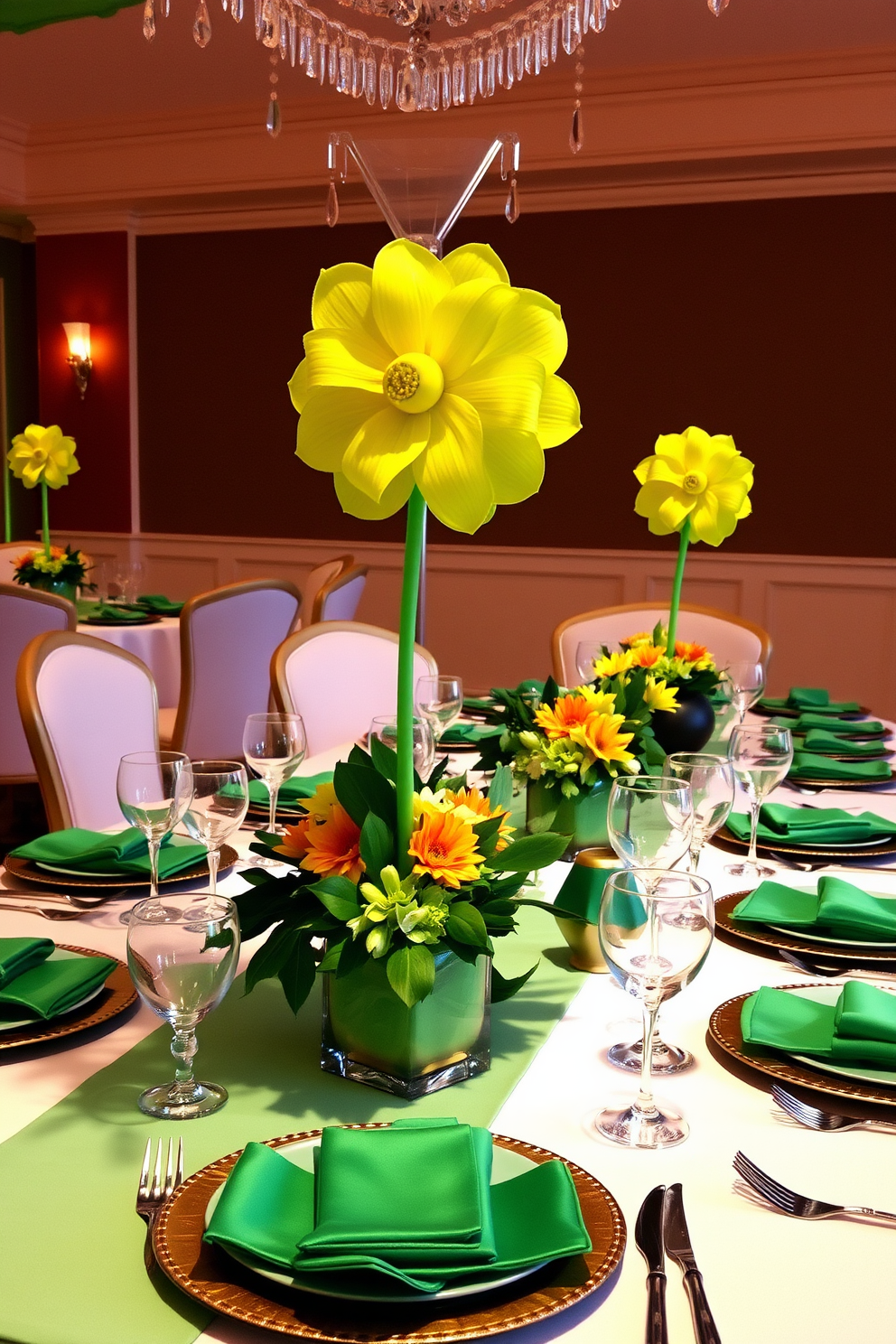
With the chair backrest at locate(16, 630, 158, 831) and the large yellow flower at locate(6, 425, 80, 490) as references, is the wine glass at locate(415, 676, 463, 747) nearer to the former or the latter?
the chair backrest at locate(16, 630, 158, 831)

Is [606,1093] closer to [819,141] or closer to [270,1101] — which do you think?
[270,1101]

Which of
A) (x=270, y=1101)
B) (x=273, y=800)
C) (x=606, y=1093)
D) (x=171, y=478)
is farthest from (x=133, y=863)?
(x=171, y=478)

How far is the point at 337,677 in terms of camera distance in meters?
2.83

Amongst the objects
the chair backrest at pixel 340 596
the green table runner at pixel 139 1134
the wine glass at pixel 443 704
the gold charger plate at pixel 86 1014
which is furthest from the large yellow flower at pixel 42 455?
the green table runner at pixel 139 1134

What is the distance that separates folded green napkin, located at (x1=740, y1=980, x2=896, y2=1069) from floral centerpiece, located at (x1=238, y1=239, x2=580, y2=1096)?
228 millimetres

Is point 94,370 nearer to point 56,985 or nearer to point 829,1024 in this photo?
point 56,985

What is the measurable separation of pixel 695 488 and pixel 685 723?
0.40m

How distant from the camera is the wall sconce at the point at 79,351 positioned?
6.95m

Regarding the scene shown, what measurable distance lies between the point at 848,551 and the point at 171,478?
368 cm

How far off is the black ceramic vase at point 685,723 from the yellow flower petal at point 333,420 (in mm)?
1278

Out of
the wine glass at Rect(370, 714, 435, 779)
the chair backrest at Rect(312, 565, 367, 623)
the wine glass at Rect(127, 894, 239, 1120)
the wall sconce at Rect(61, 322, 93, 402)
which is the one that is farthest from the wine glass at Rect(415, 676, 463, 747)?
the wall sconce at Rect(61, 322, 93, 402)

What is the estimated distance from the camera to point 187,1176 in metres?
0.83

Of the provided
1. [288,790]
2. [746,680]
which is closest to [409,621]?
[288,790]

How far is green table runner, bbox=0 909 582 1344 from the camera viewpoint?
69 cm
